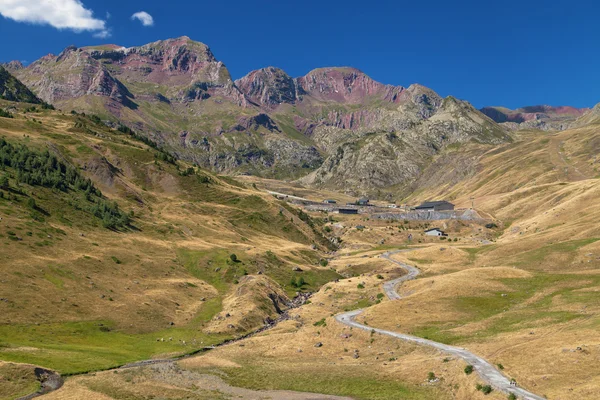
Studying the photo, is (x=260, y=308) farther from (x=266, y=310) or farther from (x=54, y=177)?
(x=54, y=177)

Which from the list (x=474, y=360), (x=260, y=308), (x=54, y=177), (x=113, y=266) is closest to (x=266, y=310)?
(x=260, y=308)

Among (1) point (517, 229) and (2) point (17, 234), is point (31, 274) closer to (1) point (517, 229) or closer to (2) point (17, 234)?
(2) point (17, 234)

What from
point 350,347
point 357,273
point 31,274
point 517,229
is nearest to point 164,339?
point 31,274

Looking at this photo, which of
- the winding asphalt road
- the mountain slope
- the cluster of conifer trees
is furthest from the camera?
the cluster of conifer trees

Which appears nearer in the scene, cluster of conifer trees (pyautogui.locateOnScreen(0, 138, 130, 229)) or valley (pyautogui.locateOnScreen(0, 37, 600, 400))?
valley (pyautogui.locateOnScreen(0, 37, 600, 400))

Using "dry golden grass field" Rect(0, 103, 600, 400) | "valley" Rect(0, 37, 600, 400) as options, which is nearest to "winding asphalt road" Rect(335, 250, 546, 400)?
"valley" Rect(0, 37, 600, 400)

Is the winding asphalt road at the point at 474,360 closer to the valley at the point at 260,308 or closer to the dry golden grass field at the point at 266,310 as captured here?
the valley at the point at 260,308

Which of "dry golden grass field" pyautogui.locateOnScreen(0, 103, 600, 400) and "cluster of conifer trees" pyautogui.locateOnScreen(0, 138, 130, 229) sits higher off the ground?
"cluster of conifer trees" pyautogui.locateOnScreen(0, 138, 130, 229)

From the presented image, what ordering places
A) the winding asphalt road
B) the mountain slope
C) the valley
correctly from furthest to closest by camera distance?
the mountain slope < the valley < the winding asphalt road

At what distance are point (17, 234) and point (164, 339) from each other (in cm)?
4696

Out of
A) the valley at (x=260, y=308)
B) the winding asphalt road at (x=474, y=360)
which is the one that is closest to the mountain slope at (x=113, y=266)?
the valley at (x=260, y=308)

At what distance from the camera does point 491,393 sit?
4028 cm

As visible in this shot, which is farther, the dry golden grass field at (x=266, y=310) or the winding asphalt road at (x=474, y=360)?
the dry golden grass field at (x=266, y=310)

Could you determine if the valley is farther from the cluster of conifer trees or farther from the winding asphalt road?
the cluster of conifer trees
